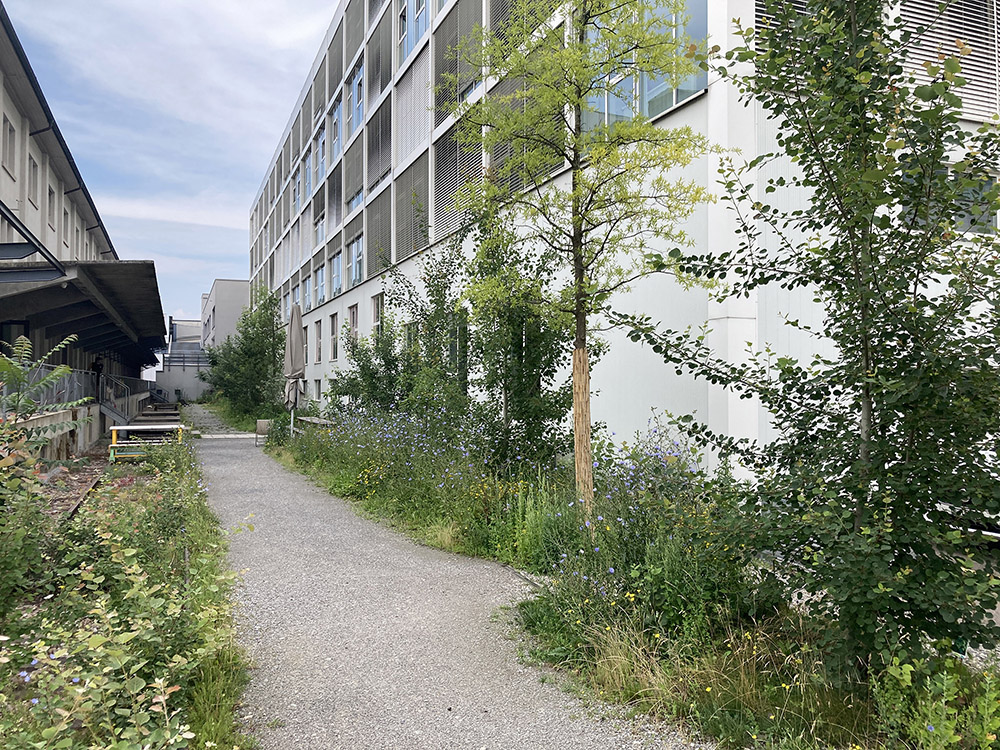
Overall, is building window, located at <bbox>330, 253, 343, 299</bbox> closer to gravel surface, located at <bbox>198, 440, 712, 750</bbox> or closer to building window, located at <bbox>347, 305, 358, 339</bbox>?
building window, located at <bbox>347, 305, 358, 339</bbox>

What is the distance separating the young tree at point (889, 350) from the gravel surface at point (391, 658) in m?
1.23

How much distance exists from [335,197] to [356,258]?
5.01 m

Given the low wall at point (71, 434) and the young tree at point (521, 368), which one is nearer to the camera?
the young tree at point (521, 368)

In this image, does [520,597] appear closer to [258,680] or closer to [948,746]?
[258,680]

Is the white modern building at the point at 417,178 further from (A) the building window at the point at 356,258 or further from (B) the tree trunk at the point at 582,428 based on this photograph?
(B) the tree trunk at the point at 582,428

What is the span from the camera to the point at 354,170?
25.8 m

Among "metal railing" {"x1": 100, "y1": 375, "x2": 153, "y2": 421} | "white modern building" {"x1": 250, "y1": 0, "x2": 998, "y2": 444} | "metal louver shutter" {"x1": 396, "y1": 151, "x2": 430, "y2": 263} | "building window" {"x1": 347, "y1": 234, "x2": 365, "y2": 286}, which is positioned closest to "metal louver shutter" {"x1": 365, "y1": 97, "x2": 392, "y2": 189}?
"white modern building" {"x1": 250, "y1": 0, "x2": 998, "y2": 444}

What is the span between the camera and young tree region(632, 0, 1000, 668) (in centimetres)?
294

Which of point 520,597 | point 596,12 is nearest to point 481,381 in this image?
point 520,597

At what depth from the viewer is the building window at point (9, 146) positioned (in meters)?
16.6

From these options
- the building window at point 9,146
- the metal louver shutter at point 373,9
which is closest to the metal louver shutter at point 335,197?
the metal louver shutter at point 373,9

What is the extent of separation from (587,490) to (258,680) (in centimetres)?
322

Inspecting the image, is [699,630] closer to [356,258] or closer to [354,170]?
[356,258]

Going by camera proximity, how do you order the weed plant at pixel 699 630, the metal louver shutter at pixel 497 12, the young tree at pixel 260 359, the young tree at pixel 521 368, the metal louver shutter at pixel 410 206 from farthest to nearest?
the young tree at pixel 260 359 → the metal louver shutter at pixel 410 206 → the metal louver shutter at pixel 497 12 → the young tree at pixel 521 368 → the weed plant at pixel 699 630
